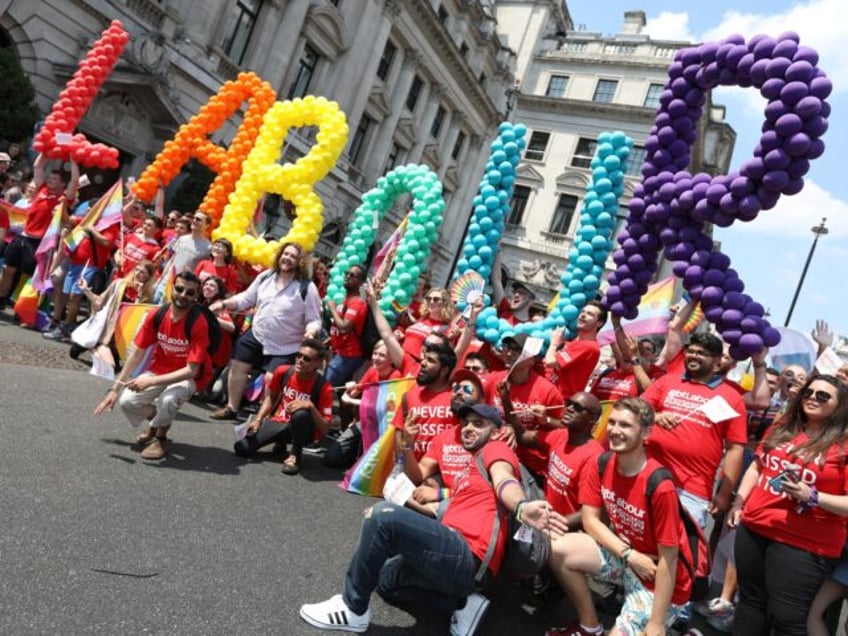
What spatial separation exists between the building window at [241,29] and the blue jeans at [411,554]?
18.8 meters

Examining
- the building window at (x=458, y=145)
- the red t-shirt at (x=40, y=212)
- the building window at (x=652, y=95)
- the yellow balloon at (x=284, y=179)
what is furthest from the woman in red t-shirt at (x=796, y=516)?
the building window at (x=652, y=95)

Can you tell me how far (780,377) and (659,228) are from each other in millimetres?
1904

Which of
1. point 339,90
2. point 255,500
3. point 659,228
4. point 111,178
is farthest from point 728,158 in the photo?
point 255,500

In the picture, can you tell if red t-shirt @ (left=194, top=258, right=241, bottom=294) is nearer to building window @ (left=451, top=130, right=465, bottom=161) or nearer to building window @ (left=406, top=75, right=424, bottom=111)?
building window @ (left=406, top=75, right=424, bottom=111)

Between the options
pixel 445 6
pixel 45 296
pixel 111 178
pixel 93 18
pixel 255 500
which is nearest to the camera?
pixel 255 500

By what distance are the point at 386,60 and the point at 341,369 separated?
24.0 m

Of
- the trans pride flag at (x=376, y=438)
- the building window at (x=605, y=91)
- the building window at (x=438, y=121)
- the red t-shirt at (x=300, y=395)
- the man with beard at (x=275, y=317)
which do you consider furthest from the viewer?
the building window at (x=605, y=91)

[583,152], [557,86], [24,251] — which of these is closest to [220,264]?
[24,251]

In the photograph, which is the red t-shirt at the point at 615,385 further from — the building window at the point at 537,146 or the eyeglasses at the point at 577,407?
the building window at the point at 537,146

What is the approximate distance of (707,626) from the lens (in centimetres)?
414

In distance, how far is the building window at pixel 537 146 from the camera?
36.9 meters

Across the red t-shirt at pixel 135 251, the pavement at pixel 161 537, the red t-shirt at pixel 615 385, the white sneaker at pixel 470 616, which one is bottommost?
the pavement at pixel 161 537

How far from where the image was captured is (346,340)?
6.48m

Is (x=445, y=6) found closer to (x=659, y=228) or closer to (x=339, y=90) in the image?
(x=339, y=90)
